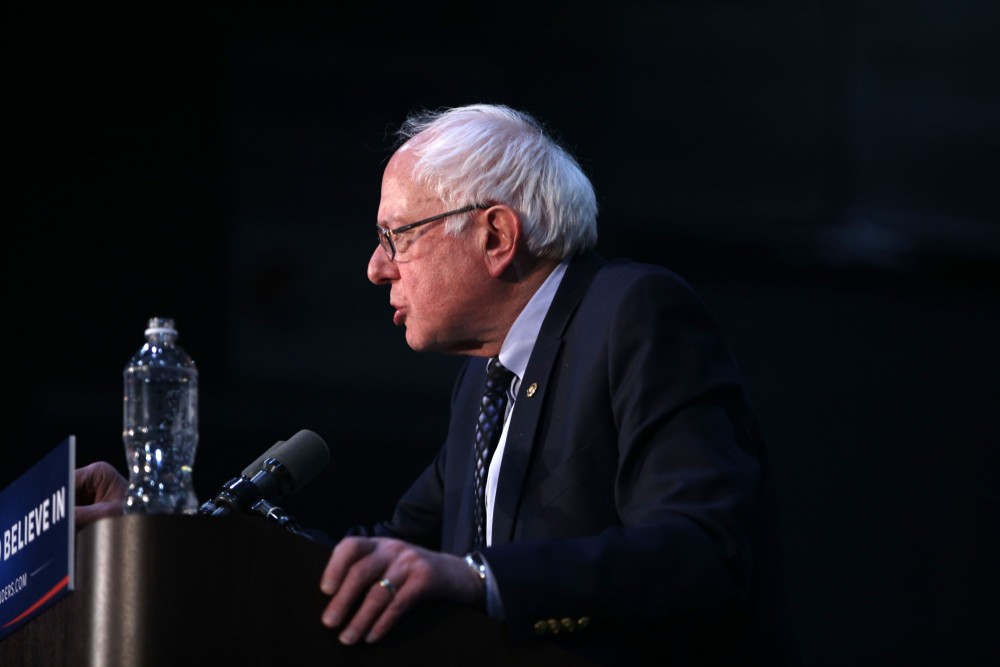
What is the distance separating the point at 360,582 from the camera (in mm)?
1185

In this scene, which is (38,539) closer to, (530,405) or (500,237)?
(530,405)

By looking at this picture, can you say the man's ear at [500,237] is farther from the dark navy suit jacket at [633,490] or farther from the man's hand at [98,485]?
the man's hand at [98,485]

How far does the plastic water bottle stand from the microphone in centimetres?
17

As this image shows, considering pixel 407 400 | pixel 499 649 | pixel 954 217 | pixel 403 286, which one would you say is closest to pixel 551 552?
pixel 499 649

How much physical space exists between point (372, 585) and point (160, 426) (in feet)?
1.26

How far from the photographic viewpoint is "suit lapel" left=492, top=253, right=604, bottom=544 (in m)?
1.89

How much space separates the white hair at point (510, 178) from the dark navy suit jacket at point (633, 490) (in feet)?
0.27

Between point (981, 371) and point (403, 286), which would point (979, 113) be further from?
point (403, 286)

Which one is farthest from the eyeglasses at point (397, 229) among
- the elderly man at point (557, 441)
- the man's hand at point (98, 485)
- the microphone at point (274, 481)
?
the man's hand at point (98, 485)

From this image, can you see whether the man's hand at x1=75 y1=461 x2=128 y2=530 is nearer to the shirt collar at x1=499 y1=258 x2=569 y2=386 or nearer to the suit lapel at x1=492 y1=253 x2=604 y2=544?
the suit lapel at x1=492 y1=253 x2=604 y2=544

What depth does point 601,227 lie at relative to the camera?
10.6 ft

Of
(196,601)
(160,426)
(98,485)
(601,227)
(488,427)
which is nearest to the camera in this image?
(196,601)

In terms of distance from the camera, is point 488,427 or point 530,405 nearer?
point 530,405

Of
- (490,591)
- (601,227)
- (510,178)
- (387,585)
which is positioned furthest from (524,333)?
(601,227)
